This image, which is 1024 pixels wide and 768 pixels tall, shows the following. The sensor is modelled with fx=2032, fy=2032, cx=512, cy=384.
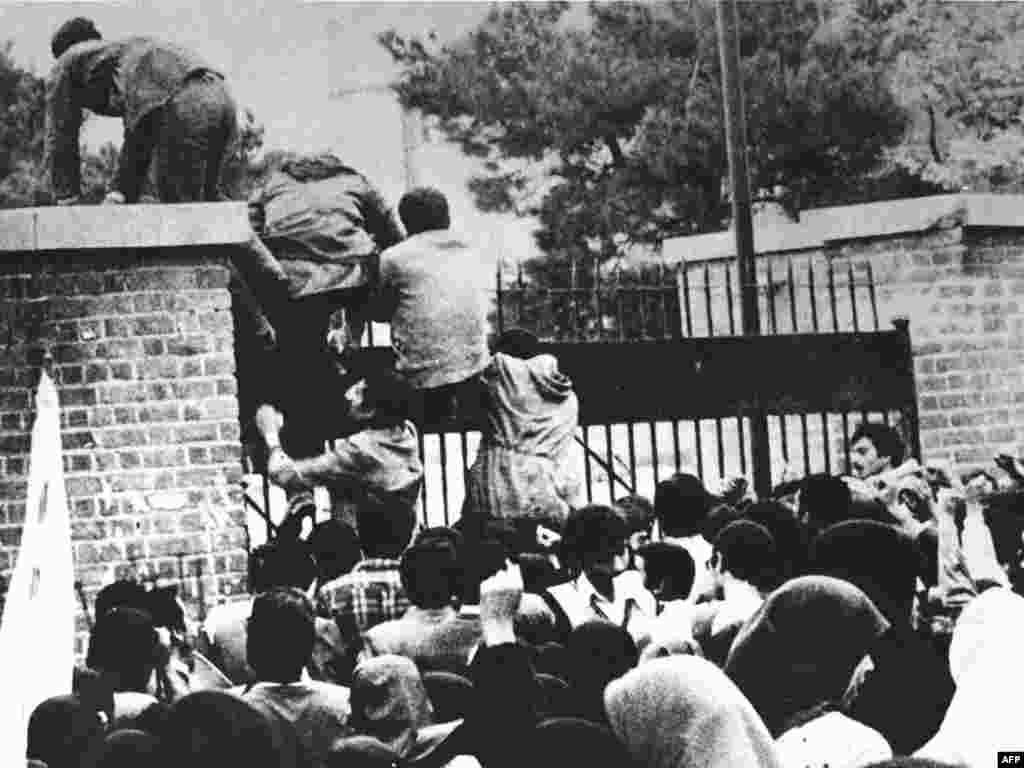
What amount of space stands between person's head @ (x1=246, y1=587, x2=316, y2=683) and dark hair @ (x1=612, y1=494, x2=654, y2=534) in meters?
2.56

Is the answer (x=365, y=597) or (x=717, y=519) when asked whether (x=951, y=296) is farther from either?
(x=365, y=597)

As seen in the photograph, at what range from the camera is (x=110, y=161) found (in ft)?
84.4

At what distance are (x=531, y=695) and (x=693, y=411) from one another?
7716 millimetres

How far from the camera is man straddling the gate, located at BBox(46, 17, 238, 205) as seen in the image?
852cm

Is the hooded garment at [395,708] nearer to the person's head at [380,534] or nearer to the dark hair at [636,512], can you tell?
the person's head at [380,534]

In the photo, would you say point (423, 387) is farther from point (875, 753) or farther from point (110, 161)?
point (110, 161)

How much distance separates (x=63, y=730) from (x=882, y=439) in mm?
7148

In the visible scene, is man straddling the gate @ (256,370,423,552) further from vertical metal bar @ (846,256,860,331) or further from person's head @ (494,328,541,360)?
vertical metal bar @ (846,256,860,331)

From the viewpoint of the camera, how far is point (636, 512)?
732cm

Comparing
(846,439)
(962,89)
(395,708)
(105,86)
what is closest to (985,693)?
(395,708)

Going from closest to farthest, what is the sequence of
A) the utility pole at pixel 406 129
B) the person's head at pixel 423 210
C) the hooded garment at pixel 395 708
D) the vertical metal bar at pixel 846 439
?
the hooded garment at pixel 395 708 → the person's head at pixel 423 210 → the vertical metal bar at pixel 846 439 → the utility pole at pixel 406 129

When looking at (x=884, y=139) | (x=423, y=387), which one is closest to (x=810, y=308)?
(x=423, y=387)

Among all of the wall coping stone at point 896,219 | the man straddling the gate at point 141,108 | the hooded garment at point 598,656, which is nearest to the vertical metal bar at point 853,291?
the wall coping stone at point 896,219

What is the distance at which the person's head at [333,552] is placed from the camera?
20.2 feet
